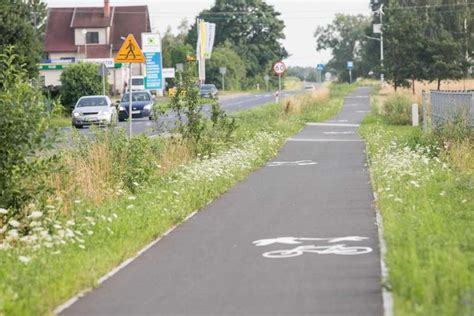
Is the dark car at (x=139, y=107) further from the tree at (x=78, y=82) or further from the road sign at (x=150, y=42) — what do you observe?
the road sign at (x=150, y=42)

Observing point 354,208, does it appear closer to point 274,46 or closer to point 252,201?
point 252,201

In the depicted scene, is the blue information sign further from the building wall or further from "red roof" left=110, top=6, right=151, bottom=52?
the building wall

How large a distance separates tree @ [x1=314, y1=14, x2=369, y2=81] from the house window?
83.2 meters

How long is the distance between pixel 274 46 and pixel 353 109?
226ft

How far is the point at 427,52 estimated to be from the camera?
66562 mm

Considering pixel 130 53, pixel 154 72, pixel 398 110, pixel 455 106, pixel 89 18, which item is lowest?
pixel 398 110

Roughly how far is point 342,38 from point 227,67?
2845 inches

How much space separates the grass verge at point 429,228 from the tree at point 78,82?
36.5 m

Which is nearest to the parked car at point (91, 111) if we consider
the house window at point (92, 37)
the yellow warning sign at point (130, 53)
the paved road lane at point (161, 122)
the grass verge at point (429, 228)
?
the paved road lane at point (161, 122)

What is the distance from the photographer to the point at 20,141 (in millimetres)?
13102

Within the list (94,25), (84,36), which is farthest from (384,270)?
(84,36)

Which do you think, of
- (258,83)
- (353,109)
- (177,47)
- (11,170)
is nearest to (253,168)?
(11,170)

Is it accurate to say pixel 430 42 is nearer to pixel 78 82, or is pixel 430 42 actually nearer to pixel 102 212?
pixel 78 82

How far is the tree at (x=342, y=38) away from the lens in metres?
182
